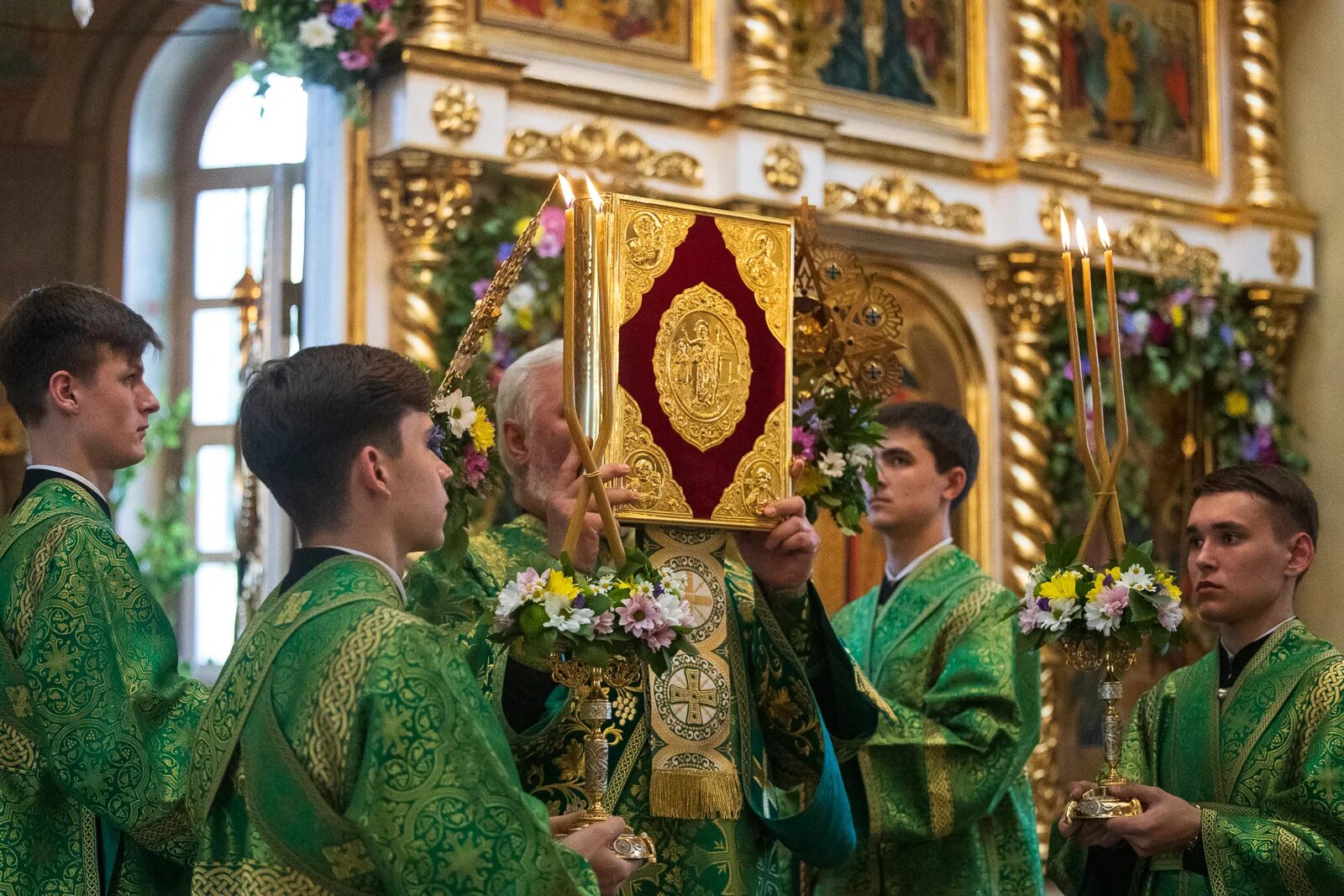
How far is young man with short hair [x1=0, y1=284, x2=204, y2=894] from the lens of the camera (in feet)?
11.0

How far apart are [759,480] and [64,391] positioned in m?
1.41

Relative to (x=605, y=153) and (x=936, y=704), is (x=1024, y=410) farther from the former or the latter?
(x=936, y=704)

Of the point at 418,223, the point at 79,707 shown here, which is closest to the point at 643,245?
the point at 79,707

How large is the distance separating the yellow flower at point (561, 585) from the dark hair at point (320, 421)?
296 millimetres

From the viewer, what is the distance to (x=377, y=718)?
2.38m

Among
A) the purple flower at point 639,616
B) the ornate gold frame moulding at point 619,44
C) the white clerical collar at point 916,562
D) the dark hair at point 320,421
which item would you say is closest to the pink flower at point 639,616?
the purple flower at point 639,616

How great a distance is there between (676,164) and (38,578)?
13.9 feet

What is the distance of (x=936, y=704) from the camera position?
4.56 m

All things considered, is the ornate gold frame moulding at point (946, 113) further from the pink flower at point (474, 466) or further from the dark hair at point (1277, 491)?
the pink flower at point (474, 466)

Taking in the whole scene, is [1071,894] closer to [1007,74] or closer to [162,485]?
[162,485]

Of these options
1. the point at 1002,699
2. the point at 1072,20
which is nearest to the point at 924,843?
the point at 1002,699

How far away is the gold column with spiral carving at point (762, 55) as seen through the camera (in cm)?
742

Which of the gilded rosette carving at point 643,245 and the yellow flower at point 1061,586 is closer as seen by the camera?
the gilded rosette carving at point 643,245

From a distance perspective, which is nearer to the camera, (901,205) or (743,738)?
(743,738)
